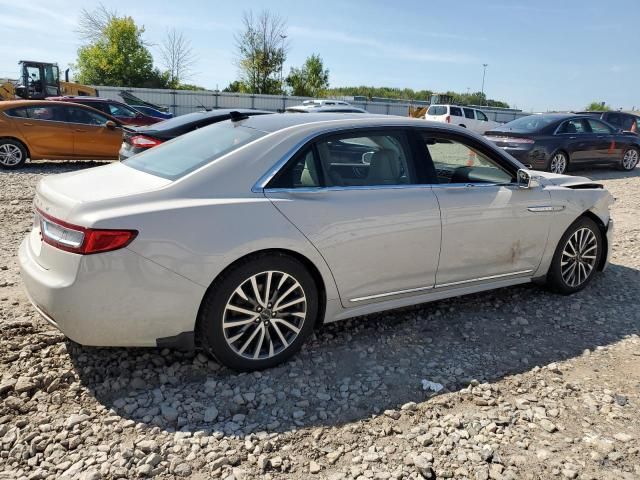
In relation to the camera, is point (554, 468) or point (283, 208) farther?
point (283, 208)

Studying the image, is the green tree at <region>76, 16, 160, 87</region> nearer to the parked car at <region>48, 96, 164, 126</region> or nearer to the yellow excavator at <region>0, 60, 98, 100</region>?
the yellow excavator at <region>0, 60, 98, 100</region>

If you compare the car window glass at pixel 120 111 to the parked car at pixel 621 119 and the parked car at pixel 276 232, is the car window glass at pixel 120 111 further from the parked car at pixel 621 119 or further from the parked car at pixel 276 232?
the parked car at pixel 621 119

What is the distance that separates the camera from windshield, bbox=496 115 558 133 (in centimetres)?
1205

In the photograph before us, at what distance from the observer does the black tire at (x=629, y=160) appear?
45.0ft

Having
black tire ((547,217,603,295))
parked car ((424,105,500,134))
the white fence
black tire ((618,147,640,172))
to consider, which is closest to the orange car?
black tire ((547,217,603,295))

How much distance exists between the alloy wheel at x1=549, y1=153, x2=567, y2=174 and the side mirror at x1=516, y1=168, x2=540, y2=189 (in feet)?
28.1

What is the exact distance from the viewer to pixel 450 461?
102 inches

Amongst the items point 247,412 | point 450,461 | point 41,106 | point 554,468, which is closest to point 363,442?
point 450,461

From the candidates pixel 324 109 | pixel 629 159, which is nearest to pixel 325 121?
pixel 324 109

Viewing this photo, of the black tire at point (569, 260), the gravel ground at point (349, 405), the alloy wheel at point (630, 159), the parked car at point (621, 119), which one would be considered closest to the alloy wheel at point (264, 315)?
the gravel ground at point (349, 405)

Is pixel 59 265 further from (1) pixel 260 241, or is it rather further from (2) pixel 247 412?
(2) pixel 247 412

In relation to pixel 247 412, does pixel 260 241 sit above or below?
above

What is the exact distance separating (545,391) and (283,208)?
196cm

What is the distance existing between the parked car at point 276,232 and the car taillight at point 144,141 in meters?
3.64
